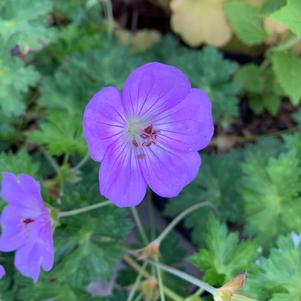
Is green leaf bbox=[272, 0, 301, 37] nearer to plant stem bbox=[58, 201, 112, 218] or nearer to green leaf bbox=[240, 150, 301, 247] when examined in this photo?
green leaf bbox=[240, 150, 301, 247]

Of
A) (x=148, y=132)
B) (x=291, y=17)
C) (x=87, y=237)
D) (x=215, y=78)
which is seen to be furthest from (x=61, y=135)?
(x=291, y=17)

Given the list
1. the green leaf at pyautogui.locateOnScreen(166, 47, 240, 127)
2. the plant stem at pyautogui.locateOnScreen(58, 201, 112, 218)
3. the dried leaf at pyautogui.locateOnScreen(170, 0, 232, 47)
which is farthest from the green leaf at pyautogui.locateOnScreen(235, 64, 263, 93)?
the plant stem at pyautogui.locateOnScreen(58, 201, 112, 218)

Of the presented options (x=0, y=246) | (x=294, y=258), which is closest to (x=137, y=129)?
(x=0, y=246)

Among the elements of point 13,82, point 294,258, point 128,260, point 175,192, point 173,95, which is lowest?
point 128,260

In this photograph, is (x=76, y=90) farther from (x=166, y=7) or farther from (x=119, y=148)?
(x=166, y=7)

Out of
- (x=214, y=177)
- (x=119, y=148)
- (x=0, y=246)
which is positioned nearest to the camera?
(x=0, y=246)

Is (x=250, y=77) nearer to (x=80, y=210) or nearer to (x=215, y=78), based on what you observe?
(x=215, y=78)

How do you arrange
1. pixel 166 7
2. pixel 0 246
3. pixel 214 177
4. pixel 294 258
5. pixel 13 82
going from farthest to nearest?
1. pixel 166 7
2. pixel 214 177
3. pixel 13 82
4. pixel 294 258
5. pixel 0 246
